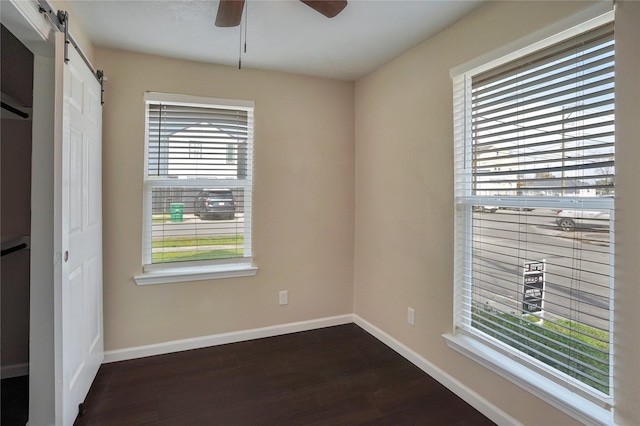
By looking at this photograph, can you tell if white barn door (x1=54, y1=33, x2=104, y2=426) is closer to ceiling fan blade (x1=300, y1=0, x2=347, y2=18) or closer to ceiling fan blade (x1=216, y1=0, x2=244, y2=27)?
ceiling fan blade (x1=216, y1=0, x2=244, y2=27)

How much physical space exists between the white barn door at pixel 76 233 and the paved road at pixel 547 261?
2.26 meters

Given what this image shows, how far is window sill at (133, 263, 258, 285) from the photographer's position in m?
2.65

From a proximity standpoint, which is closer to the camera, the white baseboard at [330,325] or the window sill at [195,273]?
the white baseboard at [330,325]

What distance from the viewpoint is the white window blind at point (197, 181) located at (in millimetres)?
2695

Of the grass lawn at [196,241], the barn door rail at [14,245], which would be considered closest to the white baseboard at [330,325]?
the grass lawn at [196,241]

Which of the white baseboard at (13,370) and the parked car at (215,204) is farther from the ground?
the parked car at (215,204)

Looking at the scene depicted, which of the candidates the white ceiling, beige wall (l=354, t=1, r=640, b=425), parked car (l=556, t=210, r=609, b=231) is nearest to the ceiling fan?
the white ceiling

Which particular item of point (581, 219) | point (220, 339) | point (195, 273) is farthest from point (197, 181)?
point (581, 219)

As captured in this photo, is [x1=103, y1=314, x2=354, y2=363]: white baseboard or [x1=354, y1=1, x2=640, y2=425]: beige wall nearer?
[x1=354, y1=1, x2=640, y2=425]: beige wall

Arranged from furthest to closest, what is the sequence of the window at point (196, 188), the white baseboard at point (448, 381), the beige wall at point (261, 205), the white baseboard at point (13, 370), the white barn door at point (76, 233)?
the window at point (196, 188), the beige wall at point (261, 205), the white baseboard at point (13, 370), the white baseboard at point (448, 381), the white barn door at point (76, 233)

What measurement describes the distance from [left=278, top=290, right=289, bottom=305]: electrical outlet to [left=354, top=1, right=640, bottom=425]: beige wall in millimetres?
710

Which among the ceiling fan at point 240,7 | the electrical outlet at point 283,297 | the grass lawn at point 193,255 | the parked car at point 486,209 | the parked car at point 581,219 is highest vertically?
the ceiling fan at point 240,7

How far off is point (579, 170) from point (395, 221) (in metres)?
1.37

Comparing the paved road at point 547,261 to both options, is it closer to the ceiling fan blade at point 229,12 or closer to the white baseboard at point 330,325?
the white baseboard at point 330,325
